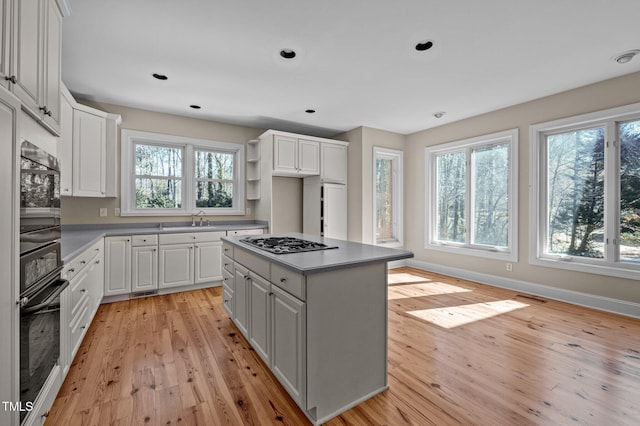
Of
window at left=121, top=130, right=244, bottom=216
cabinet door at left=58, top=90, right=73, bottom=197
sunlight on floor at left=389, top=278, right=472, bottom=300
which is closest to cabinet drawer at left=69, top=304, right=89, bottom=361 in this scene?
cabinet door at left=58, top=90, right=73, bottom=197

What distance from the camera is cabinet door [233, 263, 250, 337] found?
237 cm

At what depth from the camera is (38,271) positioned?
4.69 ft

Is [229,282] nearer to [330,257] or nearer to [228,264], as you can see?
[228,264]

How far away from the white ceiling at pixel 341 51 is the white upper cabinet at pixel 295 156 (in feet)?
2.23

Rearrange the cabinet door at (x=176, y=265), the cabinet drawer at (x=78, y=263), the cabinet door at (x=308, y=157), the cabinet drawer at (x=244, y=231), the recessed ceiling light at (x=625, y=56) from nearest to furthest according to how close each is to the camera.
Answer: the cabinet drawer at (x=78, y=263), the recessed ceiling light at (x=625, y=56), the cabinet door at (x=176, y=265), the cabinet drawer at (x=244, y=231), the cabinet door at (x=308, y=157)

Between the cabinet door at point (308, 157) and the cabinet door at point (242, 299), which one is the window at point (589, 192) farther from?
the cabinet door at point (242, 299)

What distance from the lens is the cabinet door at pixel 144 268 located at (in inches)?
145

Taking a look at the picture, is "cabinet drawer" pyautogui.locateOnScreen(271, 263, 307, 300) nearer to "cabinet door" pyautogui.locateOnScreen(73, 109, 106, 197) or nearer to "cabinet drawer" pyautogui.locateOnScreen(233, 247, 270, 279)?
"cabinet drawer" pyautogui.locateOnScreen(233, 247, 270, 279)

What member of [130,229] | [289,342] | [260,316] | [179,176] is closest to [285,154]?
[179,176]

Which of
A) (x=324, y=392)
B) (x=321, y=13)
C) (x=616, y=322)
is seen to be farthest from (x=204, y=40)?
(x=616, y=322)

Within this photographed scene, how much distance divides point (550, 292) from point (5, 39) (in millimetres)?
5272

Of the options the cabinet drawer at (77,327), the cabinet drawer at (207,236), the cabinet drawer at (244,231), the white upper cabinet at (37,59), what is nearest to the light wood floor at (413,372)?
the cabinet drawer at (77,327)

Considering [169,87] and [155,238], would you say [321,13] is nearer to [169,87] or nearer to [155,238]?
[169,87]

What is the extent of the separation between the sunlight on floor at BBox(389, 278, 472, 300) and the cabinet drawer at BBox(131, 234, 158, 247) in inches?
125
